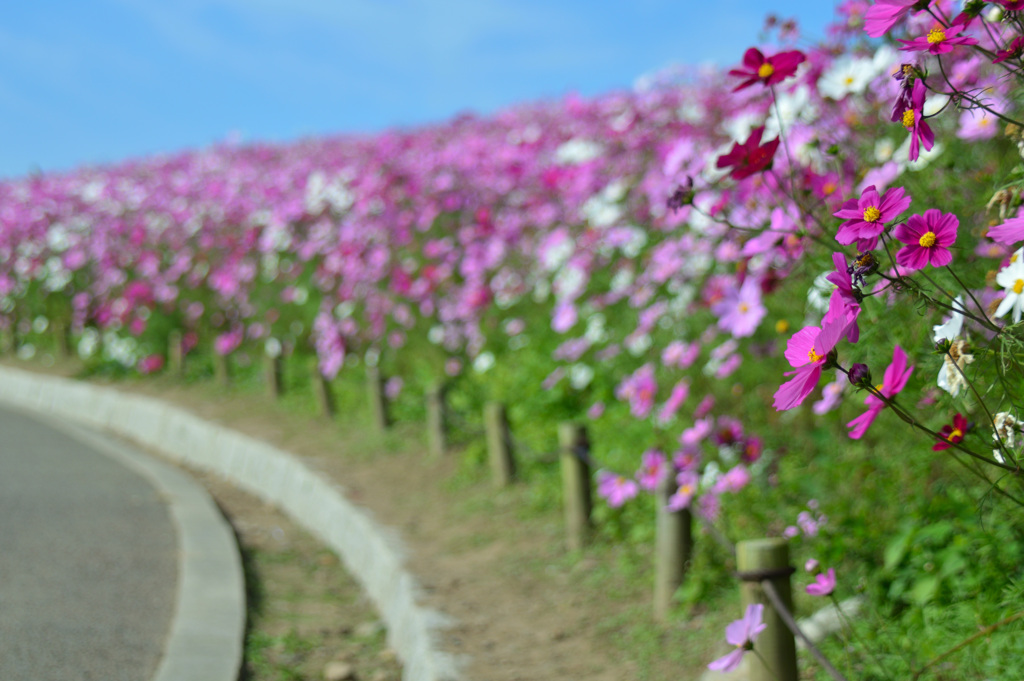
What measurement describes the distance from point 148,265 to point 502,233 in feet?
14.5

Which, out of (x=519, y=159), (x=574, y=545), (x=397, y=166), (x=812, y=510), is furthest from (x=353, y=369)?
(x=812, y=510)

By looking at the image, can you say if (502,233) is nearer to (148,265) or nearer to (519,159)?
(519,159)

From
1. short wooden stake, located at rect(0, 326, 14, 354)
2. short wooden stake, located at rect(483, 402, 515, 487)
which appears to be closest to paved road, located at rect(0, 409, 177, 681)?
short wooden stake, located at rect(483, 402, 515, 487)

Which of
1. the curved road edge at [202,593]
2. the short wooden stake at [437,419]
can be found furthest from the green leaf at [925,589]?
the short wooden stake at [437,419]

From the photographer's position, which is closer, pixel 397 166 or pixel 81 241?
pixel 397 166

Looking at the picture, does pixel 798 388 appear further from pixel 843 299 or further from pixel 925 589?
pixel 925 589

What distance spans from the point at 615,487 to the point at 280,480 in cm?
248

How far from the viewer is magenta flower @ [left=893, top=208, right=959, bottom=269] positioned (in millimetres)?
1369

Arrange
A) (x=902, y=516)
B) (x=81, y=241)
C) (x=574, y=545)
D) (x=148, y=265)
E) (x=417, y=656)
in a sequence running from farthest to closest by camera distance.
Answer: (x=81, y=241), (x=148, y=265), (x=574, y=545), (x=417, y=656), (x=902, y=516)

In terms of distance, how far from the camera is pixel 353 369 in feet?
24.0

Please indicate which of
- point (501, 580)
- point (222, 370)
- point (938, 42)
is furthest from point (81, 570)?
point (222, 370)

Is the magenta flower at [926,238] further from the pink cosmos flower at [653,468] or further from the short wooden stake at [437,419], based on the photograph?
the short wooden stake at [437,419]

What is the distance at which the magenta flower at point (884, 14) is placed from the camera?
1374 mm

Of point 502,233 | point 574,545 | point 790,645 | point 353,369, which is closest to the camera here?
point 790,645
